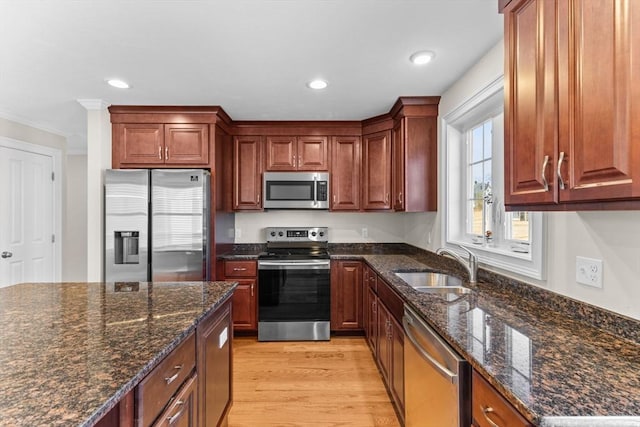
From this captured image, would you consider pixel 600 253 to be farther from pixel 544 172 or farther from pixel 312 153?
pixel 312 153

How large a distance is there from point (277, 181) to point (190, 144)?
93cm

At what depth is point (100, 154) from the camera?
2932 millimetres

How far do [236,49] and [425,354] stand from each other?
1.98m

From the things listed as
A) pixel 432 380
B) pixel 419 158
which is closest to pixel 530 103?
pixel 432 380

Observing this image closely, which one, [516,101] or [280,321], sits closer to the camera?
[516,101]

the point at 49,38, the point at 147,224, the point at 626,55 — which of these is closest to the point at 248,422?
the point at 147,224

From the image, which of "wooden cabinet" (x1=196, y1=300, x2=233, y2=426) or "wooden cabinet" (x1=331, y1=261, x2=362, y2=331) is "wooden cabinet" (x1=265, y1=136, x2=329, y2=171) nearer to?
"wooden cabinet" (x1=331, y1=261, x2=362, y2=331)

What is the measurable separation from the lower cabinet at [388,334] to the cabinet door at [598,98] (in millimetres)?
1136

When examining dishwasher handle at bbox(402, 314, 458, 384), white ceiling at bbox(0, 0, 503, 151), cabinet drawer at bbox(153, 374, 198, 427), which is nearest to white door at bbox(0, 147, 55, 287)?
white ceiling at bbox(0, 0, 503, 151)

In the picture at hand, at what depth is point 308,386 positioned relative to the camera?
7.86ft

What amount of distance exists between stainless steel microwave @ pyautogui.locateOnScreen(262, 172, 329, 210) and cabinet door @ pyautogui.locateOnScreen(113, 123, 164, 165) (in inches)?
41.8

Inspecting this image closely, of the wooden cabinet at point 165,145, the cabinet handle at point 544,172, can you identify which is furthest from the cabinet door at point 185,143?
the cabinet handle at point 544,172

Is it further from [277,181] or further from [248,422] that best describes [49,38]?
[248,422]

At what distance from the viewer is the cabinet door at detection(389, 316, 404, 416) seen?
72.9 inches
